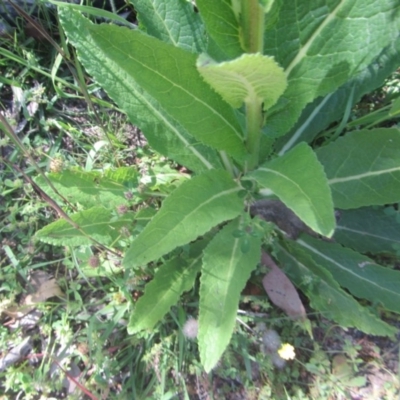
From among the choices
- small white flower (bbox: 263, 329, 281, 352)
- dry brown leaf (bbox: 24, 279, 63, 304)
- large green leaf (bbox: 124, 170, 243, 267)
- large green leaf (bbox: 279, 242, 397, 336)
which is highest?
large green leaf (bbox: 124, 170, 243, 267)

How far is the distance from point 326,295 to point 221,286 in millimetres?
417

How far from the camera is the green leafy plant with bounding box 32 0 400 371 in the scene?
4.02 feet

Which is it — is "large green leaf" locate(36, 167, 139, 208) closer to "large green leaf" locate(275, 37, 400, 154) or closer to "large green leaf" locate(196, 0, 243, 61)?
"large green leaf" locate(275, 37, 400, 154)

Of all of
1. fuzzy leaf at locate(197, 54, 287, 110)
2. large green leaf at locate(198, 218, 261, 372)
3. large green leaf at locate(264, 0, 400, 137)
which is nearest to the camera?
fuzzy leaf at locate(197, 54, 287, 110)

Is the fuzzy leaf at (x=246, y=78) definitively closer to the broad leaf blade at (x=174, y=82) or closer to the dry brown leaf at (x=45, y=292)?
the broad leaf blade at (x=174, y=82)

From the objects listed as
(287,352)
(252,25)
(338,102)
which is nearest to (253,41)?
(252,25)

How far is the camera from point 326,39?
4.33 feet

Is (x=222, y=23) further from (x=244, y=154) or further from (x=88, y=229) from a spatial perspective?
(x=88, y=229)

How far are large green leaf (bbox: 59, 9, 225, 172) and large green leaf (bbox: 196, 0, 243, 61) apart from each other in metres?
0.40

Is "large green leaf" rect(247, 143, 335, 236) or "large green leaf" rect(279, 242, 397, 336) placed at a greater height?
"large green leaf" rect(247, 143, 335, 236)

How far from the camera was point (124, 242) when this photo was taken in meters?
1.91

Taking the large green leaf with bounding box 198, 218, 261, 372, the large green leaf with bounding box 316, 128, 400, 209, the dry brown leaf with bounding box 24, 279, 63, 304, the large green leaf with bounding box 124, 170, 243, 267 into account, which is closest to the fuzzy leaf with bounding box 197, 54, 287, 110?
the large green leaf with bounding box 124, 170, 243, 267

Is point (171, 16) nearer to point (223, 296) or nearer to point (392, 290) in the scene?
point (223, 296)

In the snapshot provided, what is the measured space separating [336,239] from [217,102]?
0.84m
